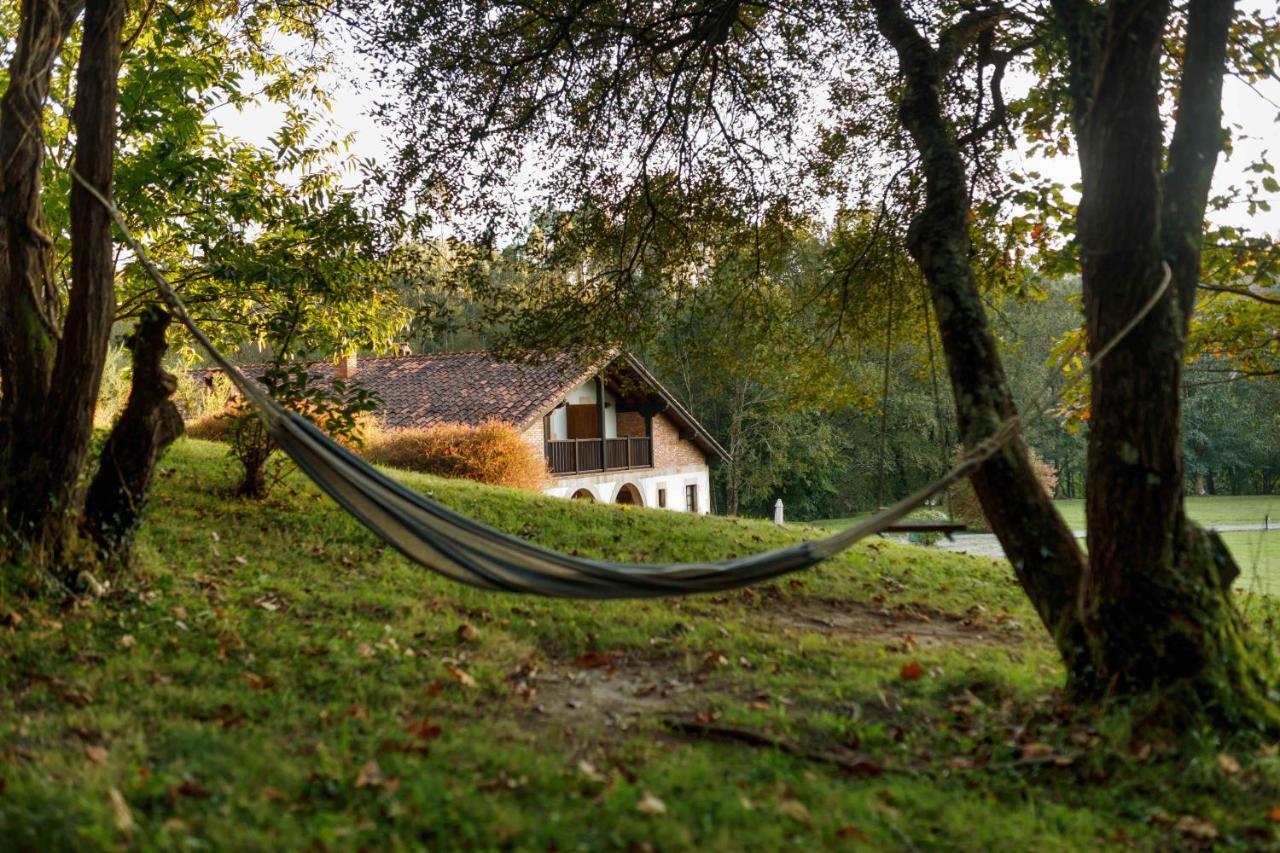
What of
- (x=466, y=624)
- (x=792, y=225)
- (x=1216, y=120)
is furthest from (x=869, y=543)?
(x=1216, y=120)

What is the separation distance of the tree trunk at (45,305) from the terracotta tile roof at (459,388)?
9581mm

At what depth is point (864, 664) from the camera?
3840 millimetres

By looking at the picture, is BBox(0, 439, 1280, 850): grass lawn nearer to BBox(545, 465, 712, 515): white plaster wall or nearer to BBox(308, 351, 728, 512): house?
BBox(308, 351, 728, 512): house

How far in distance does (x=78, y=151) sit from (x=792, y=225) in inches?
172

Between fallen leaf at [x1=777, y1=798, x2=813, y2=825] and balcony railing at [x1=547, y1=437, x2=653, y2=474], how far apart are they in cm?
1347

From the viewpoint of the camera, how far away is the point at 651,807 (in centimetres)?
214

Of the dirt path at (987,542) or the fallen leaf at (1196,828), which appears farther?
the dirt path at (987,542)

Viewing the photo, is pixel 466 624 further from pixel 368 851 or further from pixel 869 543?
pixel 869 543

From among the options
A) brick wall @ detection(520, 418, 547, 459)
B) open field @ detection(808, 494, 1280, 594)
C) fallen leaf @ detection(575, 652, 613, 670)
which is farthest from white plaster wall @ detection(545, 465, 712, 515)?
fallen leaf @ detection(575, 652, 613, 670)

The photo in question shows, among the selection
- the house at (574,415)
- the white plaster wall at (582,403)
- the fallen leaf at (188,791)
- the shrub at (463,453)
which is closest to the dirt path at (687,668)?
the fallen leaf at (188,791)

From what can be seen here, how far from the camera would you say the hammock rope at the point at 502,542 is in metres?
2.87

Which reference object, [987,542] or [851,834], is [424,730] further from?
[987,542]

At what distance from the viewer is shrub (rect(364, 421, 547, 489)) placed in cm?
1212

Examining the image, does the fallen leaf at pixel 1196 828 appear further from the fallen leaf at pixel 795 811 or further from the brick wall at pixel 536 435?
the brick wall at pixel 536 435
